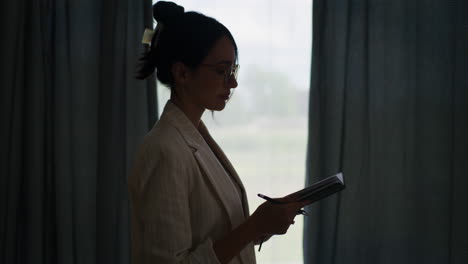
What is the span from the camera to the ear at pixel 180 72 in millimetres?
1073

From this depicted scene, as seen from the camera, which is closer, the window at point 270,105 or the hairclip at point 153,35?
the hairclip at point 153,35

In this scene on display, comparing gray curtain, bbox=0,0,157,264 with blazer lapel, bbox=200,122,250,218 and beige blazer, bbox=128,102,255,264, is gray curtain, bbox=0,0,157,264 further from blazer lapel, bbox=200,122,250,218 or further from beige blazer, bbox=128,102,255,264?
beige blazer, bbox=128,102,255,264

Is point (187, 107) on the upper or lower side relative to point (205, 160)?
upper

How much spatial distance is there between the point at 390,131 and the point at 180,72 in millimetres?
1608

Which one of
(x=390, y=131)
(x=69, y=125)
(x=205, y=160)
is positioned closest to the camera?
(x=205, y=160)

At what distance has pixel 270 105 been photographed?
95.3 inches

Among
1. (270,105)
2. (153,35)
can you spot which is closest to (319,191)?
(153,35)

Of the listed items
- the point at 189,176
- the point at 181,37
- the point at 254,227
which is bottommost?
the point at 254,227

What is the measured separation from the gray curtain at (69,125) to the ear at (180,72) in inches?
46.7

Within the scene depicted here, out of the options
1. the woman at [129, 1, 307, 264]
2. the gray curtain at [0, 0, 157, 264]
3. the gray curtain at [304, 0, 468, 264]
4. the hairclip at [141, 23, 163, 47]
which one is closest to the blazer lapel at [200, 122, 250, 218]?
the woman at [129, 1, 307, 264]

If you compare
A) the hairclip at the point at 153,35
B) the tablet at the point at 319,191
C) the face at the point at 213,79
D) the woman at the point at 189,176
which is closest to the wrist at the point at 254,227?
the woman at the point at 189,176

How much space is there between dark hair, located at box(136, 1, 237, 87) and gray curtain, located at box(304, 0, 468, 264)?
1311mm

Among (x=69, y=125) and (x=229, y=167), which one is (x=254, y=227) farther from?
(x=69, y=125)

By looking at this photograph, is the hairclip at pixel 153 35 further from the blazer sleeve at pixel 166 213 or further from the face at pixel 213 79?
the blazer sleeve at pixel 166 213
